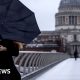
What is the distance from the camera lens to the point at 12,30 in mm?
4656

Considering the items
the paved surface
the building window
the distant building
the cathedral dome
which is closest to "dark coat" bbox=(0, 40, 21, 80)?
the paved surface

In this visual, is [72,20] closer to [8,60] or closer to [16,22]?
[8,60]

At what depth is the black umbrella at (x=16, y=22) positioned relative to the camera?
463 centimetres

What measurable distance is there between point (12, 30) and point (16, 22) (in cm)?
12

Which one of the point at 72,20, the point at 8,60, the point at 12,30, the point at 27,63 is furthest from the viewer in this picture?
the point at 72,20

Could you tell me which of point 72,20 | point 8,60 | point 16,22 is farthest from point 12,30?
point 72,20

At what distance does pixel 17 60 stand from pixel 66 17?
151489 millimetres

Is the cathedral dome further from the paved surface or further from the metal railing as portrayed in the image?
the metal railing

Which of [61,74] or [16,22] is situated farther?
[61,74]

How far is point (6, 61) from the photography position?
488cm

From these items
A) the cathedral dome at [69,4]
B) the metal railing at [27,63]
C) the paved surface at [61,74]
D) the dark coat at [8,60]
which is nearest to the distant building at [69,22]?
the cathedral dome at [69,4]

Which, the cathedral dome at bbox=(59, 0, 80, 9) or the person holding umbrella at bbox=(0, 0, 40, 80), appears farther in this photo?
the cathedral dome at bbox=(59, 0, 80, 9)

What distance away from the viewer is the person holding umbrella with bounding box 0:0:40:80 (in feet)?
15.2

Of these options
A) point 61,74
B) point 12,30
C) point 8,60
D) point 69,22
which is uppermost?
point 12,30
